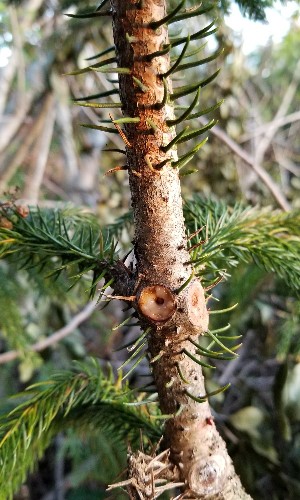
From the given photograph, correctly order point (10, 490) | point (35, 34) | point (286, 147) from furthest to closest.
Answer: point (286, 147) < point (35, 34) < point (10, 490)

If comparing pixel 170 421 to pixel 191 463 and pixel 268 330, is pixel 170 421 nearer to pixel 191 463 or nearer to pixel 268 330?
pixel 191 463

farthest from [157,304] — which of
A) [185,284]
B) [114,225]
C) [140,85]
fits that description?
[114,225]

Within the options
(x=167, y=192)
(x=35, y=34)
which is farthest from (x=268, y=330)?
(x=35, y=34)

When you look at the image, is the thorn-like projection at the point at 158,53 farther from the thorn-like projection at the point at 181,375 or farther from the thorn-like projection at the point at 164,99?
the thorn-like projection at the point at 181,375

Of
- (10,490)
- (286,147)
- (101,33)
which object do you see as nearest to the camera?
(10,490)

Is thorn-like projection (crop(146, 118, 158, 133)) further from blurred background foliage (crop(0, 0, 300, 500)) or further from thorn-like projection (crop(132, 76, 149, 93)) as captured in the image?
blurred background foliage (crop(0, 0, 300, 500))

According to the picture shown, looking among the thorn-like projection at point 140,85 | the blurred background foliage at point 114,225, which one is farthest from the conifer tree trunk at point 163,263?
the blurred background foliage at point 114,225
